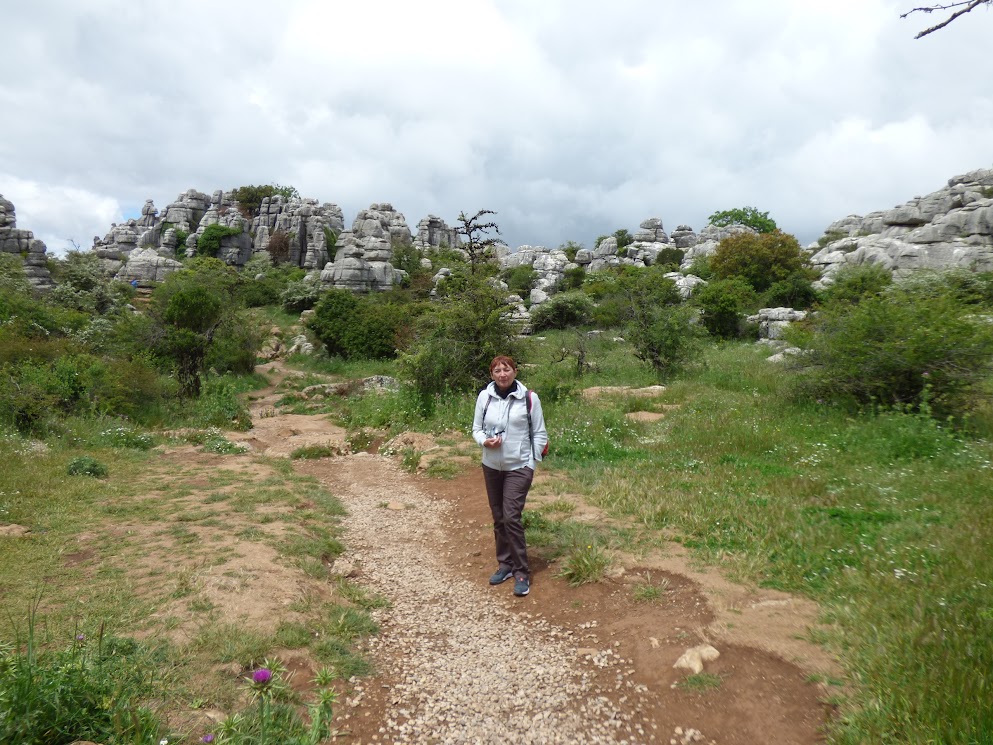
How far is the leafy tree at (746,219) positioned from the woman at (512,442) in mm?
66730

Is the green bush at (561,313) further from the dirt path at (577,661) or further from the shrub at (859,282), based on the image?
the dirt path at (577,661)

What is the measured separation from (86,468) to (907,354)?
12640 millimetres

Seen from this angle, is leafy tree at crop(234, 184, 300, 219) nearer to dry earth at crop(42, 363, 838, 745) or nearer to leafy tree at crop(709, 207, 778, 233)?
leafy tree at crop(709, 207, 778, 233)

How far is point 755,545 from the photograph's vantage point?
16.6 feet

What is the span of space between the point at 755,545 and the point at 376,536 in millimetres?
3938

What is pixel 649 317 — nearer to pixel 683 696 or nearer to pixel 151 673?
pixel 683 696

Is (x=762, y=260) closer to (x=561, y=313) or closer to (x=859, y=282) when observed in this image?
(x=859, y=282)

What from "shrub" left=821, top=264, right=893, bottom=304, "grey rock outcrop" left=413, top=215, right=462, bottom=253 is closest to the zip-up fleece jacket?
"shrub" left=821, top=264, right=893, bottom=304

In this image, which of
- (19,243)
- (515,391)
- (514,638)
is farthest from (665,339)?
(19,243)

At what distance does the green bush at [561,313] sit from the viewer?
108 feet

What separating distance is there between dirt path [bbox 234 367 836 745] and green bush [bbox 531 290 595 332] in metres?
28.3

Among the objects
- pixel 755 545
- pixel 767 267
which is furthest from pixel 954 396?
pixel 767 267

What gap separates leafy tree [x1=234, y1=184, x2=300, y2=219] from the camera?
2687 inches

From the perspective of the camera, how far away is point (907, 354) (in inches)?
372
